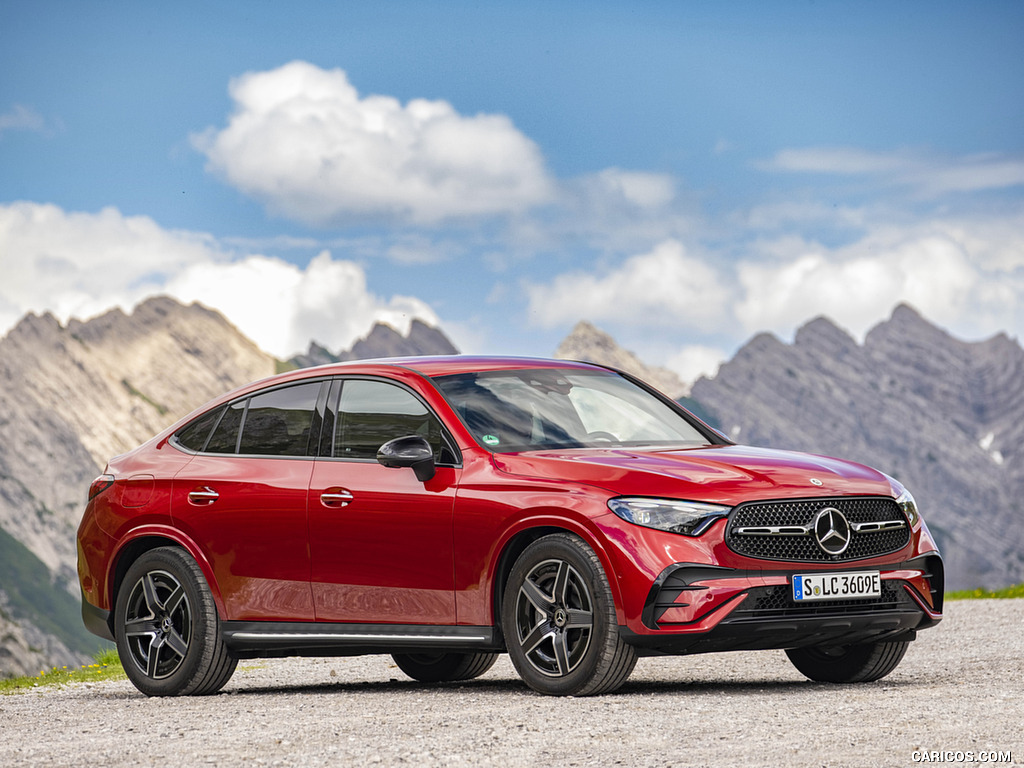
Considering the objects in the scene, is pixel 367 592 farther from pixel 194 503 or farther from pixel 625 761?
pixel 625 761

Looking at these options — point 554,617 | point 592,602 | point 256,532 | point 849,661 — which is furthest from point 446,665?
point 849,661

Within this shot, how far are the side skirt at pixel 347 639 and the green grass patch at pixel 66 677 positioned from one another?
2.91m

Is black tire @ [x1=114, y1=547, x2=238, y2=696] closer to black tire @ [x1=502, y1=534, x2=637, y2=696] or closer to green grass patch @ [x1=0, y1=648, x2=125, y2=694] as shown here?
green grass patch @ [x1=0, y1=648, x2=125, y2=694]

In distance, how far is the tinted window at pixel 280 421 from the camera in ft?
27.1

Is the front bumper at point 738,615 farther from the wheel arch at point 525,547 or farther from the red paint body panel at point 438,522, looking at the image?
the wheel arch at point 525,547

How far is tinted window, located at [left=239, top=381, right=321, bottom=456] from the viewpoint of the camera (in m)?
8.25

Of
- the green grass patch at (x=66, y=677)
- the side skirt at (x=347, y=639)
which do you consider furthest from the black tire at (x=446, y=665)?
the green grass patch at (x=66, y=677)

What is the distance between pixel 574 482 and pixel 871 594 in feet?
5.53

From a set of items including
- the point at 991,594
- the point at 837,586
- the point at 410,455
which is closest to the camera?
the point at 837,586

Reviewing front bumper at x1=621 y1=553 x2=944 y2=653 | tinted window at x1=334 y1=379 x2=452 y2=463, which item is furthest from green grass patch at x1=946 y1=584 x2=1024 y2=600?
tinted window at x1=334 y1=379 x2=452 y2=463

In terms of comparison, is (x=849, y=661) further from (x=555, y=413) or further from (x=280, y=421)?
(x=280, y=421)

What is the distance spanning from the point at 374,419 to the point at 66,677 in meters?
5.11

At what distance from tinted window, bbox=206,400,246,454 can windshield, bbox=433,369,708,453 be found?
1.62 meters

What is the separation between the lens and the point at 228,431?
28.7 ft
